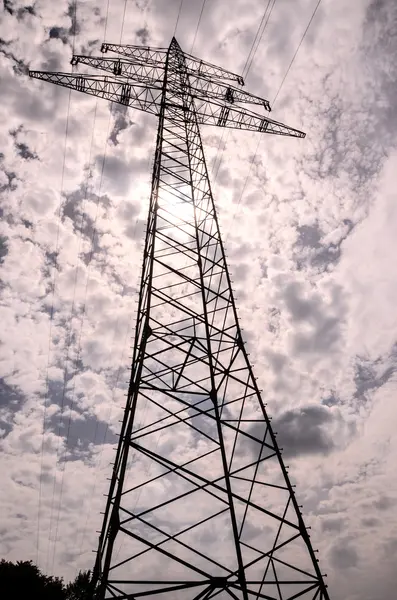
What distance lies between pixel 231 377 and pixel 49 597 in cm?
3867

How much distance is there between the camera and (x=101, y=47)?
19750 millimetres

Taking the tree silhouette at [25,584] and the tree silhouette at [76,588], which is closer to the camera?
the tree silhouette at [25,584]

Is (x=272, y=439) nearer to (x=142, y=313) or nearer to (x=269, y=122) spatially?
(x=142, y=313)

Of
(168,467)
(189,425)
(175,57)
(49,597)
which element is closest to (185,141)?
(175,57)

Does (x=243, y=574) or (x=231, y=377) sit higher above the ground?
(x=231, y=377)

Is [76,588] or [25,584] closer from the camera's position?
[25,584]

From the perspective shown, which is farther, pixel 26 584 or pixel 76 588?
pixel 76 588

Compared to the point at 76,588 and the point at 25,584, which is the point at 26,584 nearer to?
the point at 25,584

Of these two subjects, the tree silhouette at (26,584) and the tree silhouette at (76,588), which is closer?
the tree silhouette at (26,584)

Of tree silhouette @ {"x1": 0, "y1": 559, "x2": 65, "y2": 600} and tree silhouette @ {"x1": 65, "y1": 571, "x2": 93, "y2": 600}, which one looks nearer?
tree silhouette @ {"x1": 0, "y1": 559, "x2": 65, "y2": 600}

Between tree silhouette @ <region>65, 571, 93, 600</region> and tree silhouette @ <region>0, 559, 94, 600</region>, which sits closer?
tree silhouette @ <region>0, 559, 94, 600</region>

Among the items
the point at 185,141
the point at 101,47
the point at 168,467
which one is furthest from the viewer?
the point at 101,47

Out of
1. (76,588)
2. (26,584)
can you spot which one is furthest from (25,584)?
(76,588)

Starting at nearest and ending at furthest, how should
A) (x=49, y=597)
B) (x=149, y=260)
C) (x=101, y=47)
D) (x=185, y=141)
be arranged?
(x=149, y=260) < (x=185, y=141) < (x=101, y=47) < (x=49, y=597)
